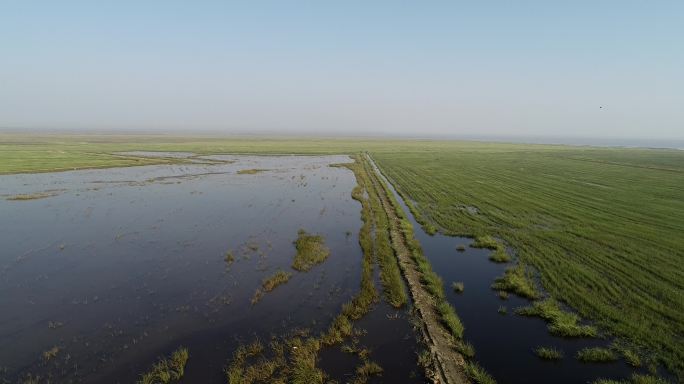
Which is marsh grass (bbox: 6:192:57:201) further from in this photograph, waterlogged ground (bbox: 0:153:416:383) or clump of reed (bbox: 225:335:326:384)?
clump of reed (bbox: 225:335:326:384)

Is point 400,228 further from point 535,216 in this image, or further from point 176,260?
point 176,260

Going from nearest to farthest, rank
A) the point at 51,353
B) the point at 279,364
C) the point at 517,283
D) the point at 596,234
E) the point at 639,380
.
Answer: the point at 639,380, the point at 279,364, the point at 51,353, the point at 517,283, the point at 596,234

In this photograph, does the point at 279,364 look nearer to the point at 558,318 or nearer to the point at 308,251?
the point at 308,251

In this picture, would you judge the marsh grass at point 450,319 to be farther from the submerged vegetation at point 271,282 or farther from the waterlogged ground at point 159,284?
the submerged vegetation at point 271,282

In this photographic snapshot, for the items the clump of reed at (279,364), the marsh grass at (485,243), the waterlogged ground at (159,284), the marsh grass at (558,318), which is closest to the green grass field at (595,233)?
the marsh grass at (558,318)

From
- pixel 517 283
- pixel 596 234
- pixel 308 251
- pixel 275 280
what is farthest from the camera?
pixel 596 234

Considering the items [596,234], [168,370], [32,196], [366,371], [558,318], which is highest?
[596,234]

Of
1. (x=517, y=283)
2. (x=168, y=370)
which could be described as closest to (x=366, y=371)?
(x=168, y=370)

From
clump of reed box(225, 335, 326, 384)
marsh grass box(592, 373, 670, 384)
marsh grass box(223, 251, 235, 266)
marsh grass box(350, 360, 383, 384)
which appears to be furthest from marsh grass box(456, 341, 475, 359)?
Result: marsh grass box(223, 251, 235, 266)
